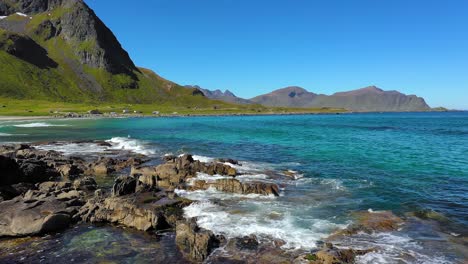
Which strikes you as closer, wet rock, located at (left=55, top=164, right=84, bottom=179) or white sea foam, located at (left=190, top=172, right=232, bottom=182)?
white sea foam, located at (left=190, top=172, right=232, bottom=182)

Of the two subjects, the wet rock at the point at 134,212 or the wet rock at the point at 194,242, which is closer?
the wet rock at the point at 194,242

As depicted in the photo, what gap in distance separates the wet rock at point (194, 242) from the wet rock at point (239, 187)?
1088 cm

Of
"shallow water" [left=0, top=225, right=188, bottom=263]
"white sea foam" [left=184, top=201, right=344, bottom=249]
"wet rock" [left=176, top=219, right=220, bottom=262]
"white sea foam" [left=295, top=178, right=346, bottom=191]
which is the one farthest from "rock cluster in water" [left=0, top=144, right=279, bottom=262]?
"white sea foam" [left=295, top=178, right=346, bottom=191]

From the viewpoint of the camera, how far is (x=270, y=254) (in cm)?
1997

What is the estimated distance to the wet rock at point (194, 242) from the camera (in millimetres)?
19828

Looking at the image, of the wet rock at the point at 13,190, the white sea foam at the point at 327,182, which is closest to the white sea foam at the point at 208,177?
the white sea foam at the point at 327,182

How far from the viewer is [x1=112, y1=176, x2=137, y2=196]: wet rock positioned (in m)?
31.1

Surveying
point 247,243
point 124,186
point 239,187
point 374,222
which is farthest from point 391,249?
point 124,186

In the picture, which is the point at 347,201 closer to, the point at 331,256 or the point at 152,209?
the point at 331,256

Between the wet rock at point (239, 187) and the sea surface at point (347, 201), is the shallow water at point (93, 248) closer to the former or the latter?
the sea surface at point (347, 201)

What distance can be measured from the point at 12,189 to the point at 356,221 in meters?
30.1

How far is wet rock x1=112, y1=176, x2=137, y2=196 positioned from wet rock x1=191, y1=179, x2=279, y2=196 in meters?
5.88

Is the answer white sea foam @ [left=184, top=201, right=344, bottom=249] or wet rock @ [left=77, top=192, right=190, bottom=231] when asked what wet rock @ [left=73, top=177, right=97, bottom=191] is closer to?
wet rock @ [left=77, top=192, right=190, bottom=231]

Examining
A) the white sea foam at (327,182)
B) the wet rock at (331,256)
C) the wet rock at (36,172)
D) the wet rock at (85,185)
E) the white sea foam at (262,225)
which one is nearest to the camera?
the wet rock at (331,256)
